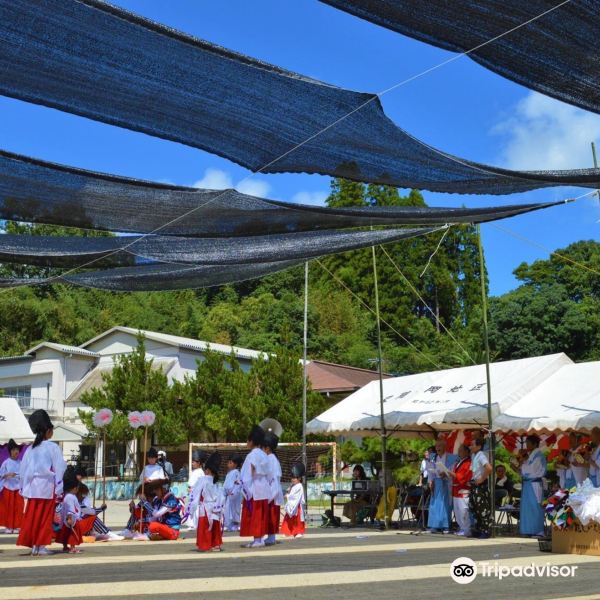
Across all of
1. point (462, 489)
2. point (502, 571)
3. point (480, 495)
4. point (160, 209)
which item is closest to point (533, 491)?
point (480, 495)

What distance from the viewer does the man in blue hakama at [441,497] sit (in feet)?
49.6

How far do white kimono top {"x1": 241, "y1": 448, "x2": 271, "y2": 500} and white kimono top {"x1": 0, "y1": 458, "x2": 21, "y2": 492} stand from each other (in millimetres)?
5374

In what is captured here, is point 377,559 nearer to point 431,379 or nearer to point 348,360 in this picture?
point 431,379

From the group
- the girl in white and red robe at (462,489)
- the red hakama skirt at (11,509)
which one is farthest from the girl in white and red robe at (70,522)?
the girl in white and red robe at (462,489)

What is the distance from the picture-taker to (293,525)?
14.9 metres

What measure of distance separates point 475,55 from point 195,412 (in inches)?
903

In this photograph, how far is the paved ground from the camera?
7.46 m

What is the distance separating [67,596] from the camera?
736cm

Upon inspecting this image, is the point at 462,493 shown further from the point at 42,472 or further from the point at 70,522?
the point at 42,472

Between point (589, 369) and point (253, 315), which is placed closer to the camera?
point (589, 369)

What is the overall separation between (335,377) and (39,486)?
27.5 m

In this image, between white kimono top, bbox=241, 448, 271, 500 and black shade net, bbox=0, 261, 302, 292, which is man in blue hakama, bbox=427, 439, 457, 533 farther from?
black shade net, bbox=0, 261, 302, 292

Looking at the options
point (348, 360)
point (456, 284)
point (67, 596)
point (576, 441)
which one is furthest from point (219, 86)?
point (456, 284)

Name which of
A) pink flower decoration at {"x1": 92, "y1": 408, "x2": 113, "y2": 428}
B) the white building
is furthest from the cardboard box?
the white building
